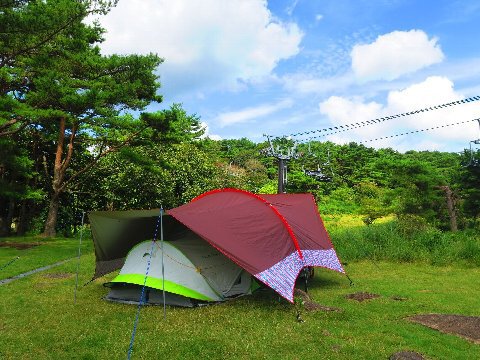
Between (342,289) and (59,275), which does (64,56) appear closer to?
(59,275)

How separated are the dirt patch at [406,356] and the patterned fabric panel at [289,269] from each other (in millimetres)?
2230

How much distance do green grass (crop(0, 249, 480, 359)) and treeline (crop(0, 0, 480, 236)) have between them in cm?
780

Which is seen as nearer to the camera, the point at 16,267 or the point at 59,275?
the point at 59,275

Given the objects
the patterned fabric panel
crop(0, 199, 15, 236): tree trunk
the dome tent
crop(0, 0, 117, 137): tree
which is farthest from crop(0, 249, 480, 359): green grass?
crop(0, 199, 15, 236): tree trunk

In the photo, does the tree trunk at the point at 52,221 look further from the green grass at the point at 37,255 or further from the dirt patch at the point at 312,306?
the dirt patch at the point at 312,306

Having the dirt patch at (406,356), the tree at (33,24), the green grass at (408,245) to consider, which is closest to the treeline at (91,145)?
the tree at (33,24)

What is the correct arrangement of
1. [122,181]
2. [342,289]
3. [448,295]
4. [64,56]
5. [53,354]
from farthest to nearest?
[122,181] → [64,56] → [342,289] → [448,295] → [53,354]

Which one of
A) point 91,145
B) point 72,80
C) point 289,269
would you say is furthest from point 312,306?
point 91,145

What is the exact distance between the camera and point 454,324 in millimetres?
7082

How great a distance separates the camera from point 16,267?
43.0ft

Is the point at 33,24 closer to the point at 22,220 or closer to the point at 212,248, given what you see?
the point at 212,248

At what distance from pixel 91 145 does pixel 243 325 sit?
813 inches

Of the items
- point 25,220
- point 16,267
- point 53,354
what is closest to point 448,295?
point 53,354

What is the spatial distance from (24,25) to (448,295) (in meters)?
13.0
